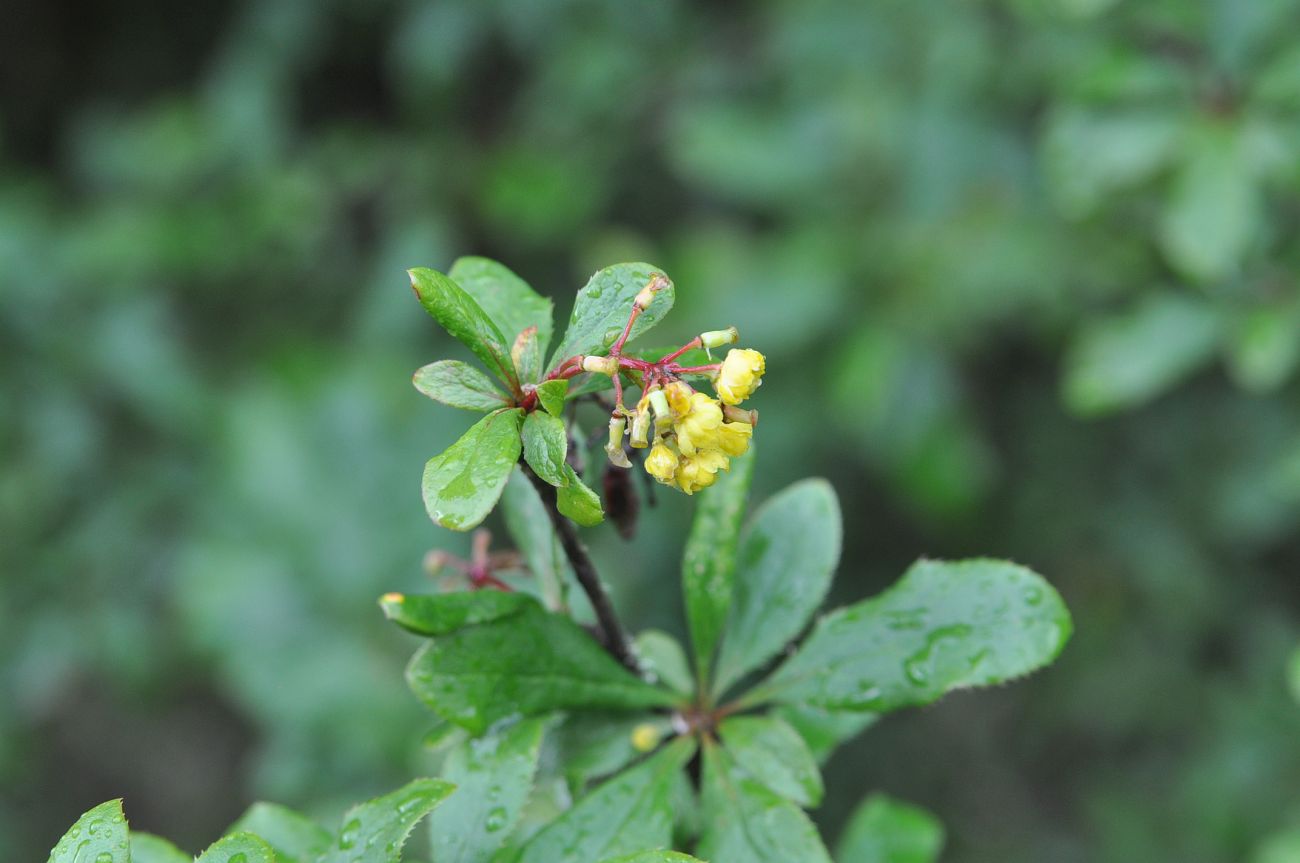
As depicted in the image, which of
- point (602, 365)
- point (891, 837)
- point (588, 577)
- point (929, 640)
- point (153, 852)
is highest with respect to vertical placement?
point (602, 365)

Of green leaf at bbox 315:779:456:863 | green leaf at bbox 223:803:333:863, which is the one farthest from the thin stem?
green leaf at bbox 223:803:333:863

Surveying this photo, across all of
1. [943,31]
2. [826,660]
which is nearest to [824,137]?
[943,31]

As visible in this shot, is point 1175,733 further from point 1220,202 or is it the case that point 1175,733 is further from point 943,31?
point 943,31

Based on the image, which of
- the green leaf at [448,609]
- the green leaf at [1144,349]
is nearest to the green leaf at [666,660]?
the green leaf at [448,609]

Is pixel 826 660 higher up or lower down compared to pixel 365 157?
lower down

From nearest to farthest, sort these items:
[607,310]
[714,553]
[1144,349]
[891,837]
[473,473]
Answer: [473,473], [607,310], [714,553], [891,837], [1144,349]

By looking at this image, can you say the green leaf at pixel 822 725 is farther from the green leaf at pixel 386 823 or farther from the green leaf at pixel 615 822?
the green leaf at pixel 386 823

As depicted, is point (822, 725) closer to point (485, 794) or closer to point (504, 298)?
point (485, 794)

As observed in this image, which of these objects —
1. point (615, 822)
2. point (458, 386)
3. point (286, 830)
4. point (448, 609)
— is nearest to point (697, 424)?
point (458, 386)
